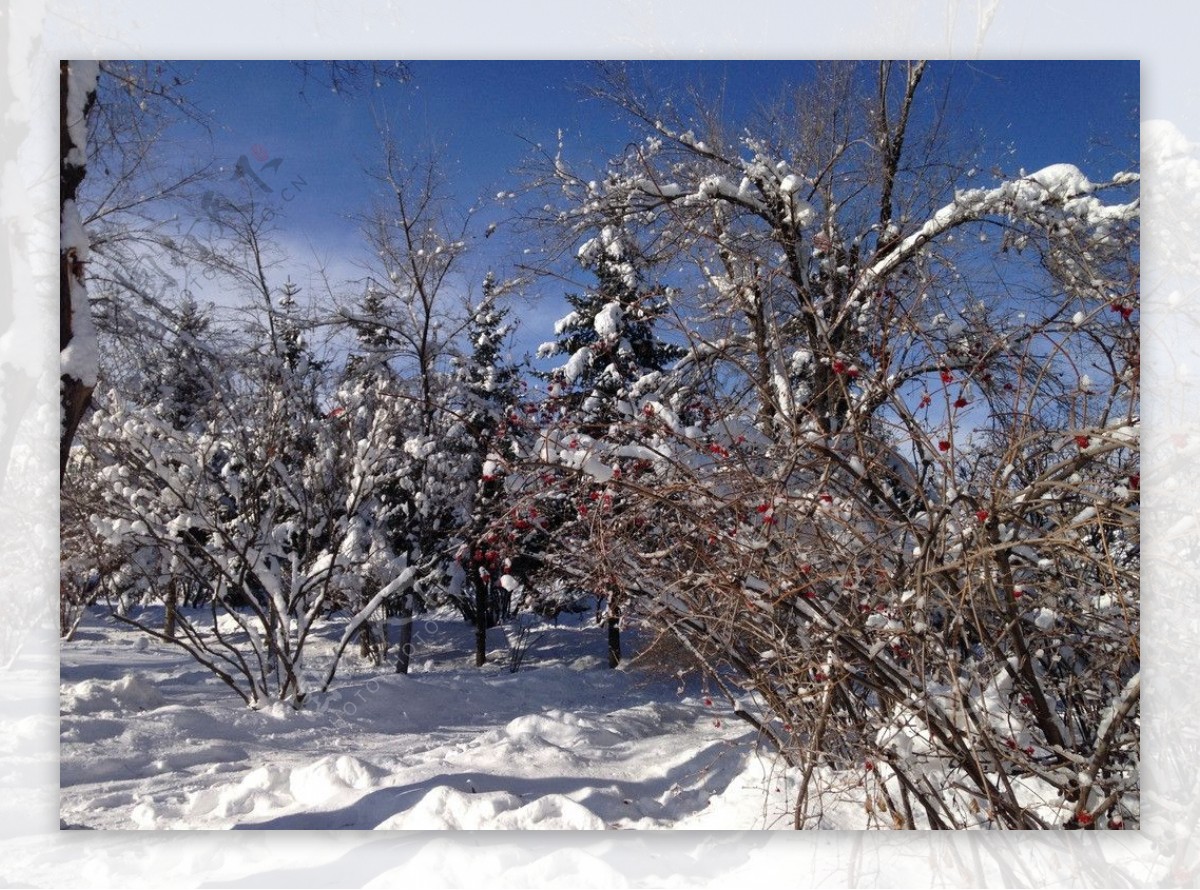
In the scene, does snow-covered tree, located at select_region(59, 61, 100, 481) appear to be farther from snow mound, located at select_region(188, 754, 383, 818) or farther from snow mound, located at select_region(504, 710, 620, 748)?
snow mound, located at select_region(504, 710, 620, 748)

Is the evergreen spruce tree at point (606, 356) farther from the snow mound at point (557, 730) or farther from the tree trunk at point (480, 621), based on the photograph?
the tree trunk at point (480, 621)

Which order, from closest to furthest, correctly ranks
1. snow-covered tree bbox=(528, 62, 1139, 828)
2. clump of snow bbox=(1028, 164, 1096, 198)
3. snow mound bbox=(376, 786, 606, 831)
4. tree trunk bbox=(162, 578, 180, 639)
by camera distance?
snow-covered tree bbox=(528, 62, 1139, 828), snow mound bbox=(376, 786, 606, 831), clump of snow bbox=(1028, 164, 1096, 198), tree trunk bbox=(162, 578, 180, 639)

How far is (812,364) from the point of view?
273 centimetres

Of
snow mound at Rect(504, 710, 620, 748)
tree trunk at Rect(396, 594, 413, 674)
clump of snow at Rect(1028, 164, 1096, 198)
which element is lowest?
snow mound at Rect(504, 710, 620, 748)

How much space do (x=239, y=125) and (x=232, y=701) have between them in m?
1.87

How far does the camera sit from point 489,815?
2676mm

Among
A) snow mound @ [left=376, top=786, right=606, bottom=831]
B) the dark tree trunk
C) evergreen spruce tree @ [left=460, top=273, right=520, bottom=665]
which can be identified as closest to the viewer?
snow mound @ [left=376, top=786, right=606, bottom=831]

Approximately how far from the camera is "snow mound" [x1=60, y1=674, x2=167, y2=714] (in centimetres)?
273

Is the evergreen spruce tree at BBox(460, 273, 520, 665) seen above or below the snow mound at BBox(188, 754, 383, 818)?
above

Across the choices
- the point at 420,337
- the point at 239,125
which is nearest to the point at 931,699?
the point at 420,337

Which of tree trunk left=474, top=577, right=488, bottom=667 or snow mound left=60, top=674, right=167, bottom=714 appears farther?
tree trunk left=474, top=577, right=488, bottom=667

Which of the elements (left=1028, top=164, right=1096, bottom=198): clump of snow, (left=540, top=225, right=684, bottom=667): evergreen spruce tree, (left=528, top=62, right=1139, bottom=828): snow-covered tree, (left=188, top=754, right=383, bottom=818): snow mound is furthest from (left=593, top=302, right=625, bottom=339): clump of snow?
(left=188, top=754, right=383, bottom=818): snow mound

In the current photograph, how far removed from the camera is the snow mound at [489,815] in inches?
105

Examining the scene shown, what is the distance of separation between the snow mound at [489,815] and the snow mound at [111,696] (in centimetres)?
87
